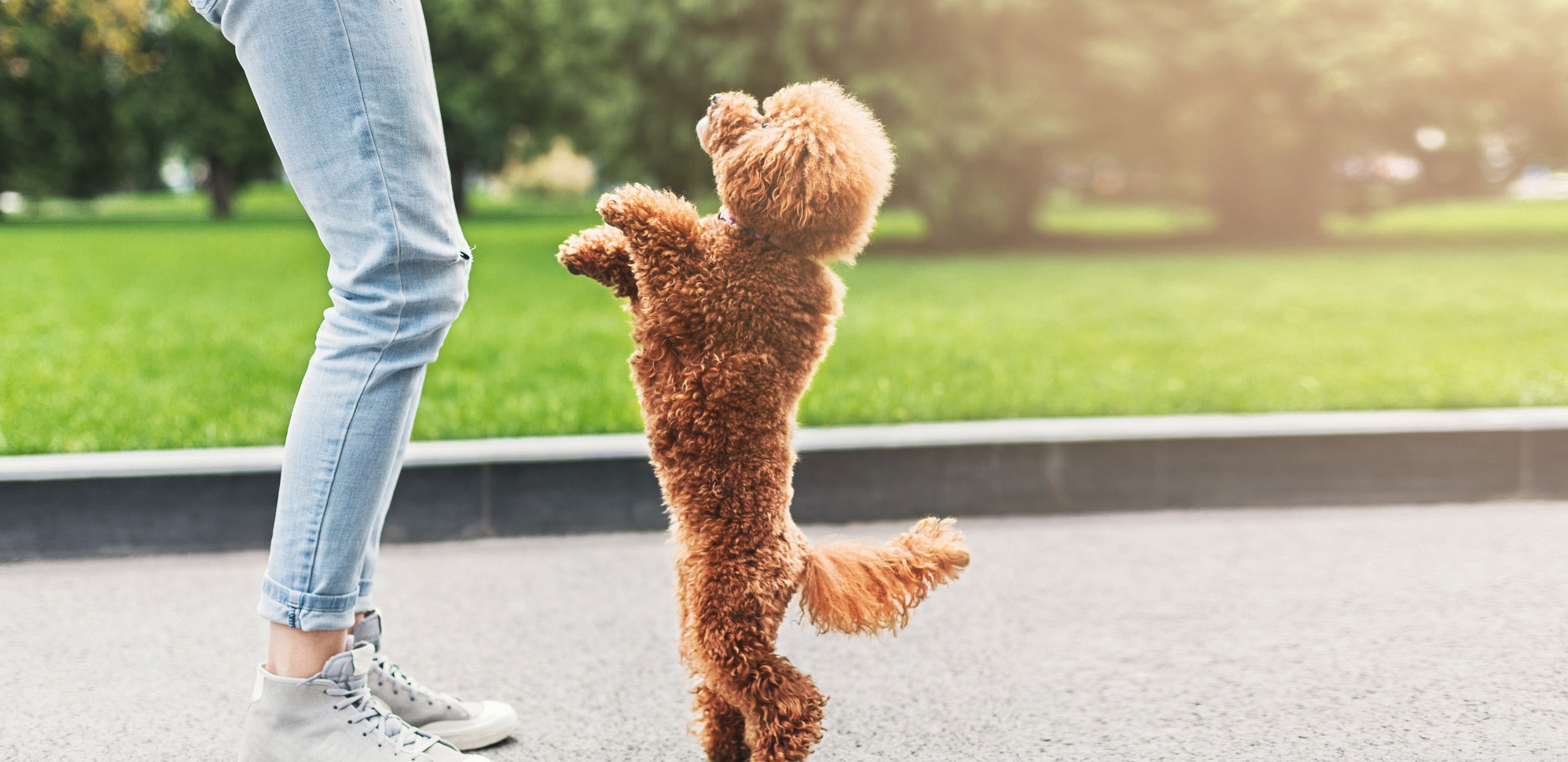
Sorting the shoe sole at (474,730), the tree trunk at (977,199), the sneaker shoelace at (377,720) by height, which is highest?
the tree trunk at (977,199)

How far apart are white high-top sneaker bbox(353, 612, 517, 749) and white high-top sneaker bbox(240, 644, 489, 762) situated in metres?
0.29

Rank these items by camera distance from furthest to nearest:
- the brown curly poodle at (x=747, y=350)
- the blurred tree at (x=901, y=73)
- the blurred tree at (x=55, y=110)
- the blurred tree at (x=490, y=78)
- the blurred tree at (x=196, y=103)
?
1. the blurred tree at (x=196, y=103)
2. the blurred tree at (x=55, y=110)
3. the blurred tree at (x=490, y=78)
4. the blurred tree at (x=901, y=73)
5. the brown curly poodle at (x=747, y=350)

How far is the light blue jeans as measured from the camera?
1.87m

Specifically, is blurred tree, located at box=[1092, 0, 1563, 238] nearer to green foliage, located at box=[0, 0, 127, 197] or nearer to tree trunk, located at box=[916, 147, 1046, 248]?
tree trunk, located at box=[916, 147, 1046, 248]

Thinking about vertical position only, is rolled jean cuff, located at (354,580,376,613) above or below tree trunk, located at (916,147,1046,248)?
below

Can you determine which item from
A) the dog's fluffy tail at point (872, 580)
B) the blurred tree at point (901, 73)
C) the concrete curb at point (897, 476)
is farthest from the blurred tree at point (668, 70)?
the dog's fluffy tail at point (872, 580)

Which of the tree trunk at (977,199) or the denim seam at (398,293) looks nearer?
the denim seam at (398,293)

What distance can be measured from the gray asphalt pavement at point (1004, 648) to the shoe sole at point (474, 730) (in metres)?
0.04

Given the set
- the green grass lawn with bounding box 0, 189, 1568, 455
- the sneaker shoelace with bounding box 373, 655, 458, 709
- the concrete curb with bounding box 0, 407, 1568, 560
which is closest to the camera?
the sneaker shoelace with bounding box 373, 655, 458, 709

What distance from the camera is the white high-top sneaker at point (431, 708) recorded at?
2314 mm

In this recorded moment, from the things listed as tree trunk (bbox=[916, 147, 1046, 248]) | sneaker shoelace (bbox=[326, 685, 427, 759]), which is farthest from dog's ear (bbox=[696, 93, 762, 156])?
tree trunk (bbox=[916, 147, 1046, 248])

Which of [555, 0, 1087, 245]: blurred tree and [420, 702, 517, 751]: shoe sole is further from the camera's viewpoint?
[555, 0, 1087, 245]: blurred tree

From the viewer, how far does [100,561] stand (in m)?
3.62

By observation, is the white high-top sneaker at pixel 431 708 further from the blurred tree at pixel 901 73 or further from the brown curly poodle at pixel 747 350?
the blurred tree at pixel 901 73
